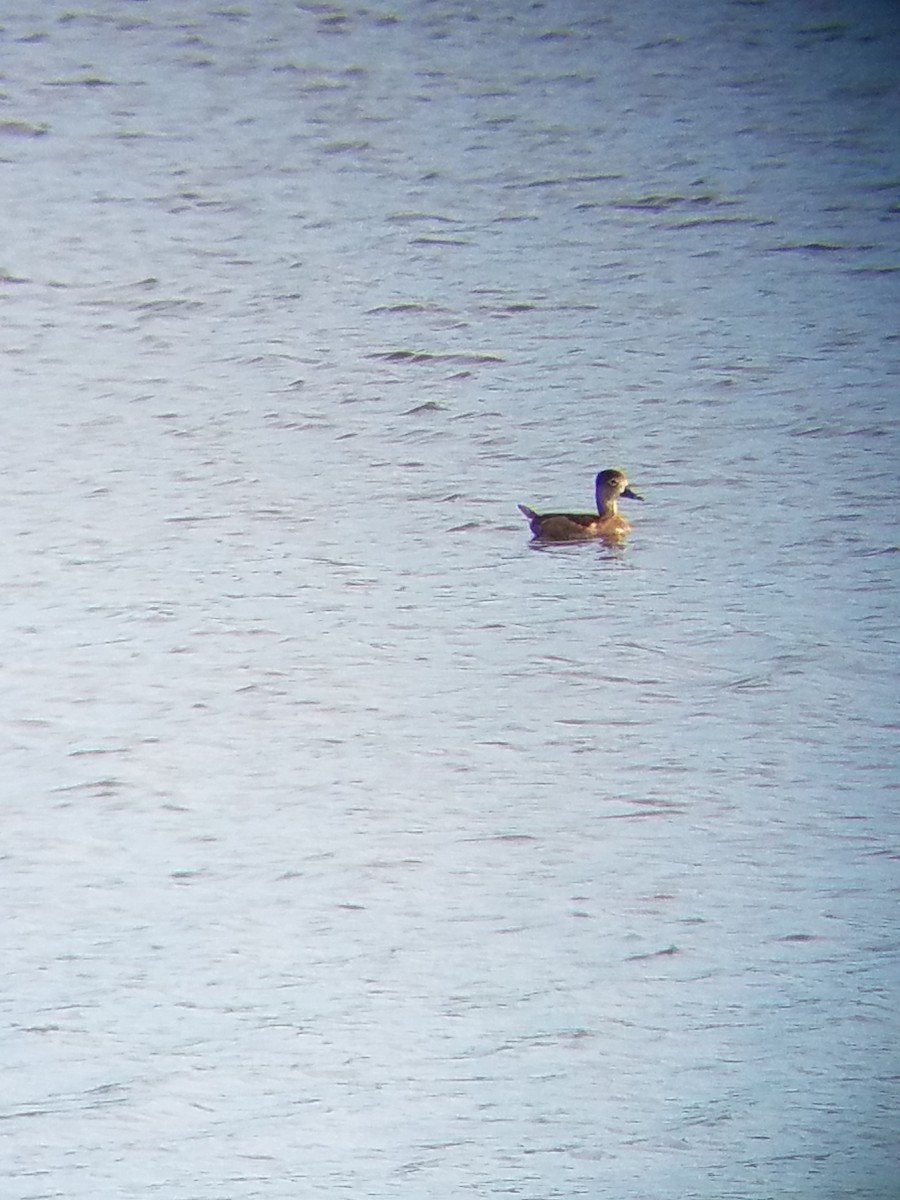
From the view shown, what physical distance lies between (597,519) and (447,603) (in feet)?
0.46

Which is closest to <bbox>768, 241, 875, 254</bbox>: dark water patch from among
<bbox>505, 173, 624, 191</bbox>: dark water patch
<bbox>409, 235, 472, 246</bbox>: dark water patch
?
<bbox>505, 173, 624, 191</bbox>: dark water patch

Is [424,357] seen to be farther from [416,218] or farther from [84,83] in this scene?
[84,83]

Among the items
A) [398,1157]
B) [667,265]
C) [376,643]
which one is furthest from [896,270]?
[398,1157]

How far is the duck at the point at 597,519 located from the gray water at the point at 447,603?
1 cm

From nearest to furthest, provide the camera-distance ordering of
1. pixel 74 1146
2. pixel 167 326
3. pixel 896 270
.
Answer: pixel 74 1146 < pixel 167 326 < pixel 896 270

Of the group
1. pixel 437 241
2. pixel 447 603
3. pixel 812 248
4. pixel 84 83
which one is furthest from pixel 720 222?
pixel 84 83

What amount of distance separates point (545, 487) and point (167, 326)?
329 mm

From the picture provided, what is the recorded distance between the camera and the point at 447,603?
1300 mm

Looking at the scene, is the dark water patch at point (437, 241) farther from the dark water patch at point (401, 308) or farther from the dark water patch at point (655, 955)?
the dark water patch at point (655, 955)

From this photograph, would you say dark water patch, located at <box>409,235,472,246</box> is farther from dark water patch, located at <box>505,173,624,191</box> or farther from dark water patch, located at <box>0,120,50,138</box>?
dark water patch, located at <box>0,120,50,138</box>

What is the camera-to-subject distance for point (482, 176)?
1306 millimetres

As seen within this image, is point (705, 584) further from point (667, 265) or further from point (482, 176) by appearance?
point (482, 176)

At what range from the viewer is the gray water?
47.4 inches

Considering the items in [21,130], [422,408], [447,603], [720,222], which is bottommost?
[447,603]
